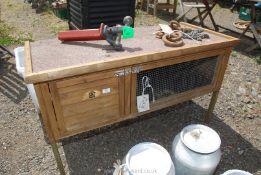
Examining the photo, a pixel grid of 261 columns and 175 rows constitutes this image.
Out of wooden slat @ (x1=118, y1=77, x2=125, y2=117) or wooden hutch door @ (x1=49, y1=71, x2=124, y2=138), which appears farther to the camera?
wooden slat @ (x1=118, y1=77, x2=125, y2=117)

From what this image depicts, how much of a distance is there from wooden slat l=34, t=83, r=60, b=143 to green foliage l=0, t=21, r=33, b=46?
14.5 ft

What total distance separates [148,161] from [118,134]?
124 centimetres

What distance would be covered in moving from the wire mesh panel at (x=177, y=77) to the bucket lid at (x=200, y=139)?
554 millimetres

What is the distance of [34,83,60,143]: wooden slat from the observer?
2.01 meters

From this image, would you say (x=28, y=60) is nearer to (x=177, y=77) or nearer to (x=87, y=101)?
(x=87, y=101)

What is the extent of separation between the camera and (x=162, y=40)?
277 cm

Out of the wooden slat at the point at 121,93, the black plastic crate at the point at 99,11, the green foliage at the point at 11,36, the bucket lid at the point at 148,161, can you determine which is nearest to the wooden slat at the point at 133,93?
the wooden slat at the point at 121,93

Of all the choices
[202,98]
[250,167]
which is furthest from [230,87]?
[250,167]

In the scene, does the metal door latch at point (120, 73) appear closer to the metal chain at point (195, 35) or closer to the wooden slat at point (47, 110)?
the wooden slat at point (47, 110)

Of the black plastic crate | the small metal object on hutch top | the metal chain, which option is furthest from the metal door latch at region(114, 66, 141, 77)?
the black plastic crate

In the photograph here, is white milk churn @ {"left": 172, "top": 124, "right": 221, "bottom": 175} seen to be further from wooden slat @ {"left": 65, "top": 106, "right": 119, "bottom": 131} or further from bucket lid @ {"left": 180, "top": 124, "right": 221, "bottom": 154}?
wooden slat @ {"left": 65, "top": 106, "right": 119, "bottom": 131}

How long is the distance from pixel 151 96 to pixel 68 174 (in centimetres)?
135

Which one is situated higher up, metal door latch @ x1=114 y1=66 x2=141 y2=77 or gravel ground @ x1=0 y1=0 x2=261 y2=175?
metal door latch @ x1=114 y1=66 x2=141 y2=77

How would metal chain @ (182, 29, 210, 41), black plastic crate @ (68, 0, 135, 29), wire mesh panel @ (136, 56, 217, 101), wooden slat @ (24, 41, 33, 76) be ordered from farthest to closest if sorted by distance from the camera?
black plastic crate @ (68, 0, 135, 29) → metal chain @ (182, 29, 210, 41) → wire mesh panel @ (136, 56, 217, 101) → wooden slat @ (24, 41, 33, 76)
